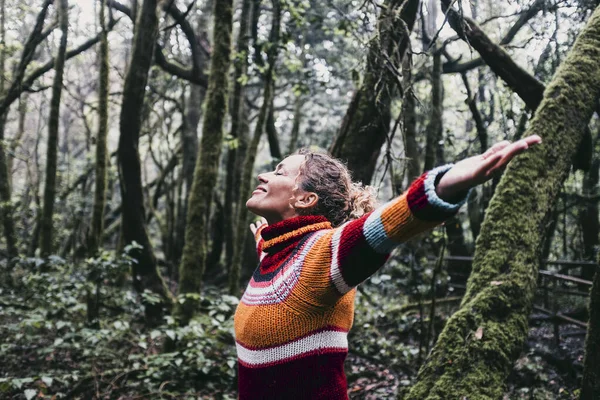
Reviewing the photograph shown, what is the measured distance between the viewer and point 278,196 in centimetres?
199

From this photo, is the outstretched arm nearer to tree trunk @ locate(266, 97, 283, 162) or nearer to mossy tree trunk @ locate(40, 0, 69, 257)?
mossy tree trunk @ locate(40, 0, 69, 257)

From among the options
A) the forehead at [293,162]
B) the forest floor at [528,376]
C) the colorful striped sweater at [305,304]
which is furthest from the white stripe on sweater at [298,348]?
the forest floor at [528,376]

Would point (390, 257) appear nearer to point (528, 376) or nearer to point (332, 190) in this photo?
point (332, 190)

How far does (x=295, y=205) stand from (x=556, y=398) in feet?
14.8

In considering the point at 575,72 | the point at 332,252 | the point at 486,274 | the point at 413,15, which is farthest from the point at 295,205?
the point at 413,15

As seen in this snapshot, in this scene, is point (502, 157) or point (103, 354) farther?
point (103, 354)

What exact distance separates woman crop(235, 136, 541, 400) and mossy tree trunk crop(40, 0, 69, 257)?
273 inches

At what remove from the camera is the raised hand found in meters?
1.20

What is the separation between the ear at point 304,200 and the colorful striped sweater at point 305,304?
10cm

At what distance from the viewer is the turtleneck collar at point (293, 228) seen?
5.94 feet

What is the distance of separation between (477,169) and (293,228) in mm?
825

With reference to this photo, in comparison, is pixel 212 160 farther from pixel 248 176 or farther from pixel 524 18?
pixel 524 18

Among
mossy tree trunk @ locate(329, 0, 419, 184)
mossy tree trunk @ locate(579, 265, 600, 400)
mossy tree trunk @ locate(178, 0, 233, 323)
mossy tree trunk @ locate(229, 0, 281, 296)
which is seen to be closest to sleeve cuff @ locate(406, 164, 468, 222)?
mossy tree trunk @ locate(579, 265, 600, 400)

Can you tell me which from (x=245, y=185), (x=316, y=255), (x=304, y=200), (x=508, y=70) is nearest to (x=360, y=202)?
(x=304, y=200)
